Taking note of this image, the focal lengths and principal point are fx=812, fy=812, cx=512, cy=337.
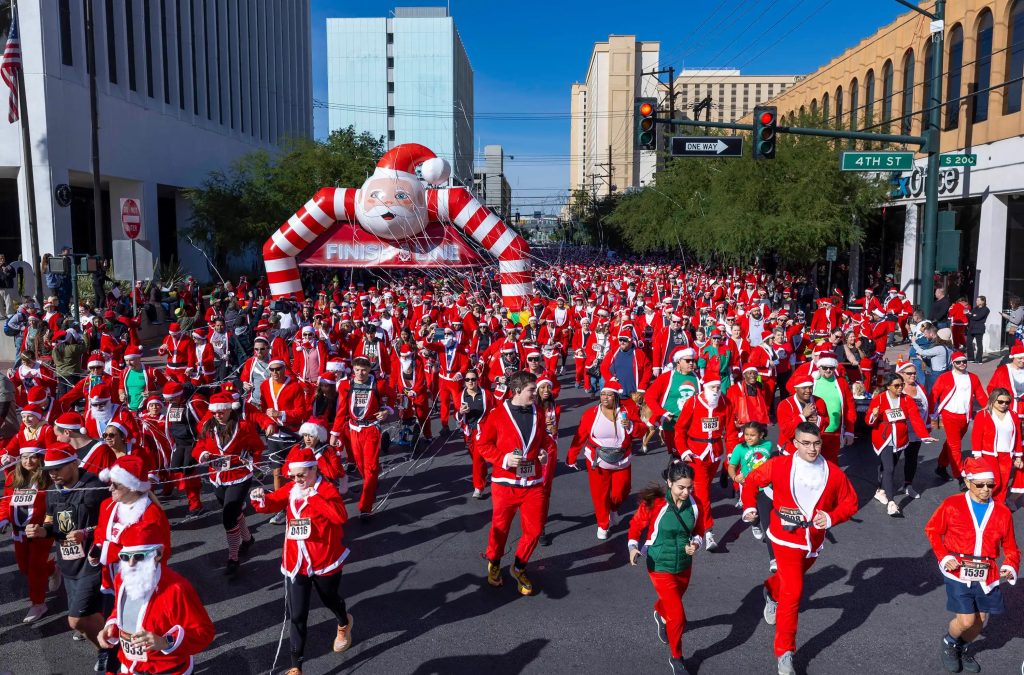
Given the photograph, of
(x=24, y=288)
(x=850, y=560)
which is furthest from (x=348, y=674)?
(x=24, y=288)

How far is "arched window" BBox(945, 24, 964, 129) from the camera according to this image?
21000 mm

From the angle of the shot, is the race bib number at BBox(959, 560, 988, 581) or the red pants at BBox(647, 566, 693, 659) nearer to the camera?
the race bib number at BBox(959, 560, 988, 581)

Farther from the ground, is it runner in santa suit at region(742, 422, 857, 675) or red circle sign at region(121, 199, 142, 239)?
red circle sign at region(121, 199, 142, 239)

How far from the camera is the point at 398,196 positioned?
1955cm

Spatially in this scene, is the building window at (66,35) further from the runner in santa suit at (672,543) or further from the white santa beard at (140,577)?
the runner in santa suit at (672,543)

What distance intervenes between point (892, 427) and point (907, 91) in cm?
2080

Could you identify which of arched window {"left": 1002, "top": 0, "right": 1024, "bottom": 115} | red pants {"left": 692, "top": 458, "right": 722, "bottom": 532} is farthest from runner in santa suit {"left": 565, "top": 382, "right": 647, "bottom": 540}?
arched window {"left": 1002, "top": 0, "right": 1024, "bottom": 115}

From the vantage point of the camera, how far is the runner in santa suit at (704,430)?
7078 mm

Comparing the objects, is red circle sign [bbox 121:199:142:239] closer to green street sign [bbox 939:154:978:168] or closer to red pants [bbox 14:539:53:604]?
red pants [bbox 14:539:53:604]

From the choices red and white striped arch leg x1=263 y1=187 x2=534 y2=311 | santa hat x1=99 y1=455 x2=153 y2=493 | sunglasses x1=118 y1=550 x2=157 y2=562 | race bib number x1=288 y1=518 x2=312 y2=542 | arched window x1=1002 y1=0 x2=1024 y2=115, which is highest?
arched window x1=1002 y1=0 x2=1024 y2=115

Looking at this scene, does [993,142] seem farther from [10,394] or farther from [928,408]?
[10,394]

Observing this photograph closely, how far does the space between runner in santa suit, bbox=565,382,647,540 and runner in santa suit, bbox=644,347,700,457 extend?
3.55 feet

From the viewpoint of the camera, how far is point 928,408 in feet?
29.3

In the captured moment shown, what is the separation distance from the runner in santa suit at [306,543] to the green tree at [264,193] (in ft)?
83.1
